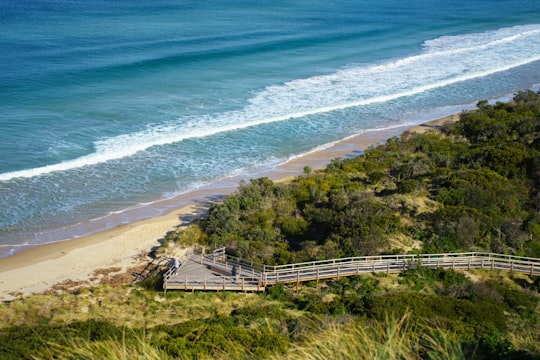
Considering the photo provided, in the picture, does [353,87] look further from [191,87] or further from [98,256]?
[98,256]

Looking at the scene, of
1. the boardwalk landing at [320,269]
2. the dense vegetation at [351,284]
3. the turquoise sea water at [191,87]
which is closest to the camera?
the dense vegetation at [351,284]

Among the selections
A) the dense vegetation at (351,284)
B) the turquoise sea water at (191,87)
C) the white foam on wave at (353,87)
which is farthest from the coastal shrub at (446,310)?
the white foam on wave at (353,87)

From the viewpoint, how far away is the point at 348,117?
144ft

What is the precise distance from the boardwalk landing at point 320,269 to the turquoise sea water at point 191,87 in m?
7.68

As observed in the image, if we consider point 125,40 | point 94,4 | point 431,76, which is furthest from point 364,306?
point 94,4

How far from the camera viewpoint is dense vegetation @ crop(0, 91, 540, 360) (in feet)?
45.2

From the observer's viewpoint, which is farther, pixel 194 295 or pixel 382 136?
pixel 382 136

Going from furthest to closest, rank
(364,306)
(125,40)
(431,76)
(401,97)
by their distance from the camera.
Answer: (125,40), (431,76), (401,97), (364,306)

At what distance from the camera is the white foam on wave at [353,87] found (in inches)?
1447

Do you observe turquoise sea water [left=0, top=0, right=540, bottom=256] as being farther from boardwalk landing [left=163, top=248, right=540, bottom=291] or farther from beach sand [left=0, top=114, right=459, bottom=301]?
boardwalk landing [left=163, top=248, right=540, bottom=291]

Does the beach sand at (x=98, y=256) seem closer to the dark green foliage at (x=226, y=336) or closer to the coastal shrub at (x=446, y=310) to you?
the dark green foliage at (x=226, y=336)

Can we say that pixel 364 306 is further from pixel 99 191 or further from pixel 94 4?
pixel 94 4

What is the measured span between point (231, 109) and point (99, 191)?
1583 cm

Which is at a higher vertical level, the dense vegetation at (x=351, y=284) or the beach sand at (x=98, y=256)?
the dense vegetation at (x=351, y=284)
